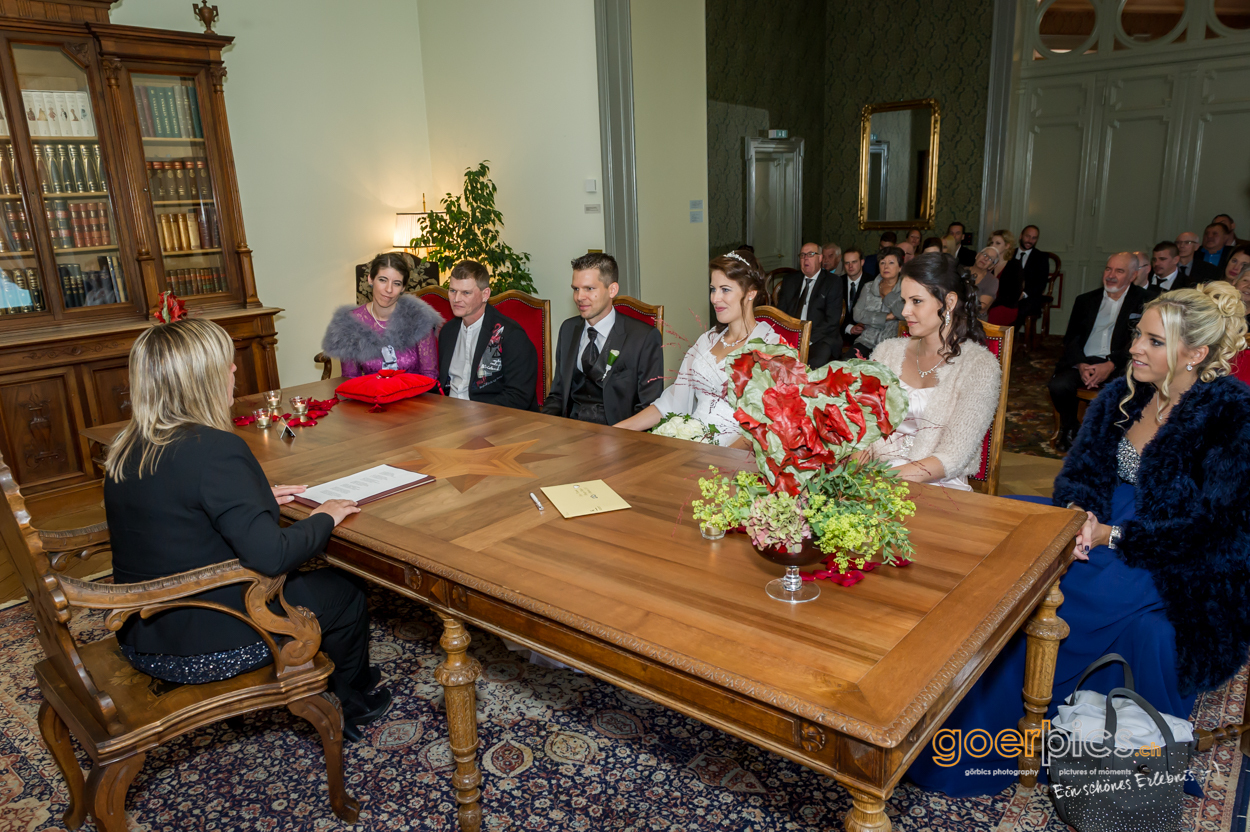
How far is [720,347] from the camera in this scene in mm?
3064

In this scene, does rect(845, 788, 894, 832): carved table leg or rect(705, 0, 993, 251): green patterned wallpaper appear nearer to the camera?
rect(845, 788, 894, 832): carved table leg

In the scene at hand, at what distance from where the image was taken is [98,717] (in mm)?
1680

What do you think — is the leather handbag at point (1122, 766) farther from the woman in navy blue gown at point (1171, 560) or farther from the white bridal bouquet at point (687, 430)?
the white bridal bouquet at point (687, 430)

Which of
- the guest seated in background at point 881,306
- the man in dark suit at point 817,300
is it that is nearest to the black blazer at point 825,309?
the man in dark suit at point 817,300

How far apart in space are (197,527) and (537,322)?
2.23m

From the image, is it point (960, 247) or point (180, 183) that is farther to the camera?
point (960, 247)

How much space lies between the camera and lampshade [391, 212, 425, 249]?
5852 millimetres

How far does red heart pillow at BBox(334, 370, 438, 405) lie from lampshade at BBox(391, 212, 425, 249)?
274cm

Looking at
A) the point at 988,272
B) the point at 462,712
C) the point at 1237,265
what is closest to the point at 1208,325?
the point at 462,712

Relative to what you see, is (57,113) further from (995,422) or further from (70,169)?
(995,422)

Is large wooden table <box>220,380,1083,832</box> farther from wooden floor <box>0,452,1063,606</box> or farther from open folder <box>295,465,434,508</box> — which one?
wooden floor <box>0,452,1063,606</box>

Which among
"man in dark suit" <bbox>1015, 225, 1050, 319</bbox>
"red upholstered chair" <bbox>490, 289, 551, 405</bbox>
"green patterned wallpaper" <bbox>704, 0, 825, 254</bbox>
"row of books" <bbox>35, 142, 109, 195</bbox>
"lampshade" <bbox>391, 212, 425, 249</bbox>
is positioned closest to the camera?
"red upholstered chair" <bbox>490, 289, 551, 405</bbox>

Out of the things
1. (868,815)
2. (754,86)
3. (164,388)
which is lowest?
(868,815)

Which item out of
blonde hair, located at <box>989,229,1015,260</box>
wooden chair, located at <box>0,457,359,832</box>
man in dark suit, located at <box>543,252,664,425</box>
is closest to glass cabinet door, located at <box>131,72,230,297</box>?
man in dark suit, located at <box>543,252,664,425</box>
